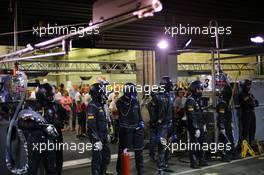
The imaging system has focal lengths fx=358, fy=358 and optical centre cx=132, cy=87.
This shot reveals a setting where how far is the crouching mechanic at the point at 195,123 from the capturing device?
26.1ft

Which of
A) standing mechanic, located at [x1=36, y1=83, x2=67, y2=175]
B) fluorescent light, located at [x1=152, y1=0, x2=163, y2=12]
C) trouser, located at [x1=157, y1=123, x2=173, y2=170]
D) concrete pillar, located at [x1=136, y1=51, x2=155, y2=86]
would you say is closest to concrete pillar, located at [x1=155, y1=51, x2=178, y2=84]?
concrete pillar, located at [x1=136, y1=51, x2=155, y2=86]

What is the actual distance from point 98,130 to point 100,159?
21.3 inches

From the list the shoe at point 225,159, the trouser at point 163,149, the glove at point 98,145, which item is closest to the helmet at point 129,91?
the trouser at point 163,149

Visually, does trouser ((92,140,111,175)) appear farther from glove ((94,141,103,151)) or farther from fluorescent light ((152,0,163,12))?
fluorescent light ((152,0,163,12))

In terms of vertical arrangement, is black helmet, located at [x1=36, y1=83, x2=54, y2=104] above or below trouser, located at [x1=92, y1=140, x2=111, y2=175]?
above

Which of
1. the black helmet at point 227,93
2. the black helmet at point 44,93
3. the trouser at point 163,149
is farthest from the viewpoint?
the black helmet at point 227,93

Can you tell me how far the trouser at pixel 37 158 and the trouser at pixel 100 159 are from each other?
2.42ft

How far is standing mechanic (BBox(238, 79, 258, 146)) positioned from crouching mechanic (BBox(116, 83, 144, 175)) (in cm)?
351

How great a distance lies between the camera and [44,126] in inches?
238

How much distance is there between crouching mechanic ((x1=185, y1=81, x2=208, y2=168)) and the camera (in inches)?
313

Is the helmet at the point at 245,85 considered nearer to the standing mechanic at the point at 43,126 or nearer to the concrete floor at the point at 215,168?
the concrete floor at the point at 215,168

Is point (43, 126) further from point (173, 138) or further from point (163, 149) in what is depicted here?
point (173, 138)

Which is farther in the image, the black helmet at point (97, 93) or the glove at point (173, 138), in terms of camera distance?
the glove at point (173, 138)

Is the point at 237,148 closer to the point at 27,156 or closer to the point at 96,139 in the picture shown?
the point at 96,139
